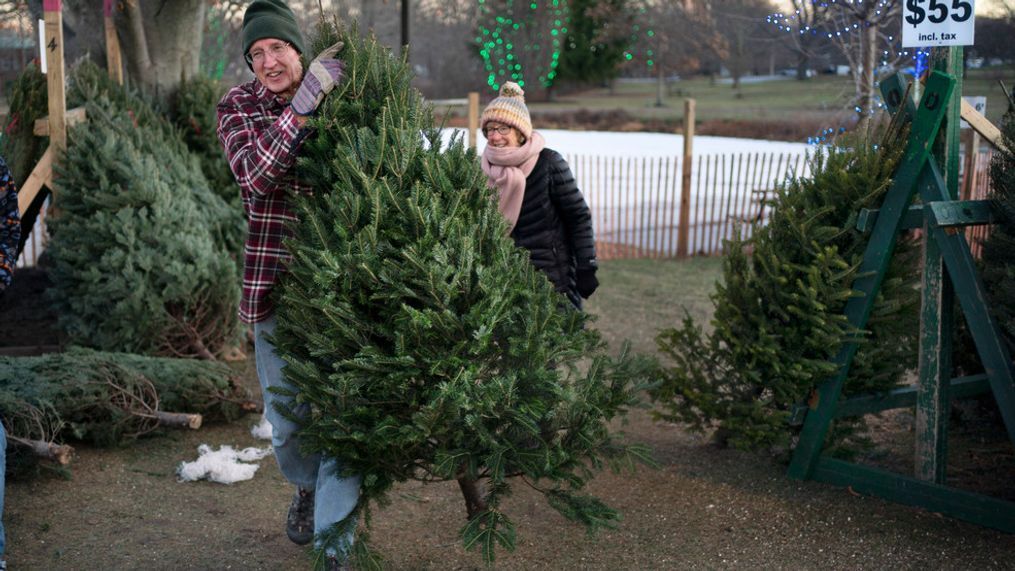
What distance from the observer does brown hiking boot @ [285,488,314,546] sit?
3.72m

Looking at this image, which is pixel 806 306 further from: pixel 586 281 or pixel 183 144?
pixel 183 144

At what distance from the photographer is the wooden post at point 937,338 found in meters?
3.99

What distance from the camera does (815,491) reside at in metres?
4.46

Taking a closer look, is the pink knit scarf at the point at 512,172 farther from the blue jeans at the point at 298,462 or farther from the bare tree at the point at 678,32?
the bare tree at the point at 678,32

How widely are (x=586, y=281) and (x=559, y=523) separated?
1.22m

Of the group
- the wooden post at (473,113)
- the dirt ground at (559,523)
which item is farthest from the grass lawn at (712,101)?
the dirt ground at (559,523)

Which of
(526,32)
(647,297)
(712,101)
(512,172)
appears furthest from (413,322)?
(712,101)

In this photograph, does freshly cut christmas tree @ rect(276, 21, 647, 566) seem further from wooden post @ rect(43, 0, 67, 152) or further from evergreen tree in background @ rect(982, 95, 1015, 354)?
wooden post @ rect(43, 0, 67, 152)

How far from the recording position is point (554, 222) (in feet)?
15.7

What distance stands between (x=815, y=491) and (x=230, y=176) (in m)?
5.20

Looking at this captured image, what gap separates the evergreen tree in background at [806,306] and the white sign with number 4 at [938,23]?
1.26ft

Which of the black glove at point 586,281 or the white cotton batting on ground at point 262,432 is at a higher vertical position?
the black glove at point 586,281

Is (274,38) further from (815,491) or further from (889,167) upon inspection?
(815,491)

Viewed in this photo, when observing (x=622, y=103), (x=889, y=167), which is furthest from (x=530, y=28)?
(x=889, y=167)
